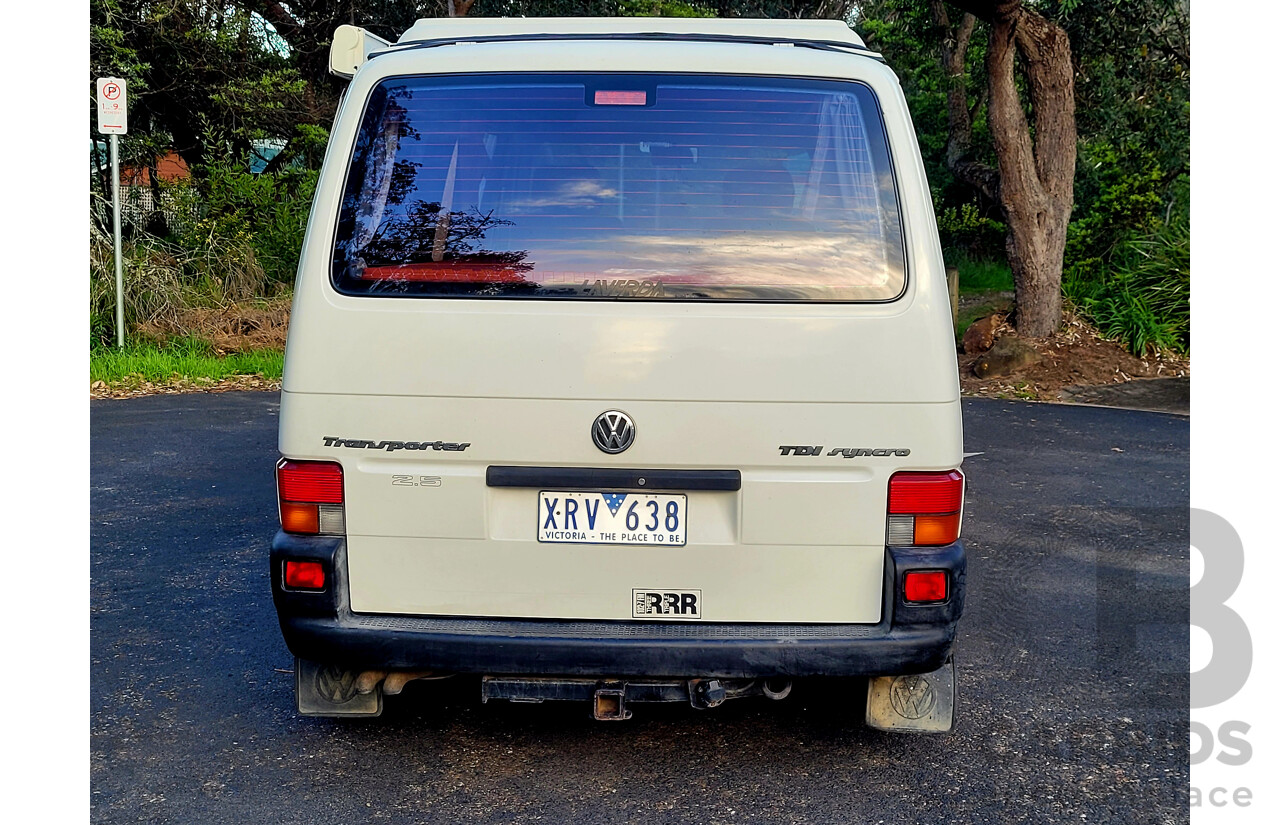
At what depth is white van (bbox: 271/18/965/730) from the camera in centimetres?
316

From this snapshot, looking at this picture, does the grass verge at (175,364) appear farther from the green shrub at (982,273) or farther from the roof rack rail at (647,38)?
the green shrub at (982,273)

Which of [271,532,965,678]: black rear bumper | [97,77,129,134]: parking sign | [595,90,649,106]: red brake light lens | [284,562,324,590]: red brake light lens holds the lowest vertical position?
[271,532,965,678]: black rear bumper

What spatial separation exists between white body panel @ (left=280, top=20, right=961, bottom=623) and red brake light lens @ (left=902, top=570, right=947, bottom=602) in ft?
0.24

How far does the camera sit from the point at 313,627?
3.28 m

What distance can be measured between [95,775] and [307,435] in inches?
49.8

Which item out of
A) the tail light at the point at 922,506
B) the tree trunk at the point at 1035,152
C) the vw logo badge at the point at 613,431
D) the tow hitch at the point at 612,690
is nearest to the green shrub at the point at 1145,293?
the tree trunk at the point at 1035,152

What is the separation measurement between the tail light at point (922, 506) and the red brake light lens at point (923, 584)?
0.27 feet

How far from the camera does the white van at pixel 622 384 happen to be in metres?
3.16

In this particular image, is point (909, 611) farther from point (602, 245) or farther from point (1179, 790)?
point (602, 245)

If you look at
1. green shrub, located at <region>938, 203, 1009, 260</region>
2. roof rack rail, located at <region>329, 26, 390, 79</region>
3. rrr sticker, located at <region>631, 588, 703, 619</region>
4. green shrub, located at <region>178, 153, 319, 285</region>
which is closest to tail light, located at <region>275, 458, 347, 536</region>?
rrr sticker, located at <region>631, 588, 703, 619</region>

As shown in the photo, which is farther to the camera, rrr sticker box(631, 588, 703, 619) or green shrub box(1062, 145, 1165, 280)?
green shrub box(1062, 145, 1165, 280)

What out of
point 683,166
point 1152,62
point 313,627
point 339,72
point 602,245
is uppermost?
point 1152,62

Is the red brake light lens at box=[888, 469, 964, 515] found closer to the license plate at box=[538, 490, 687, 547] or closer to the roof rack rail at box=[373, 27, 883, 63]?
the license plate at box=[538, 490, 687, 547]

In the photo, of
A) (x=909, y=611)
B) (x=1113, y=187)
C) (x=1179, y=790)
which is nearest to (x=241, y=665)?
(x=909, y=611)
